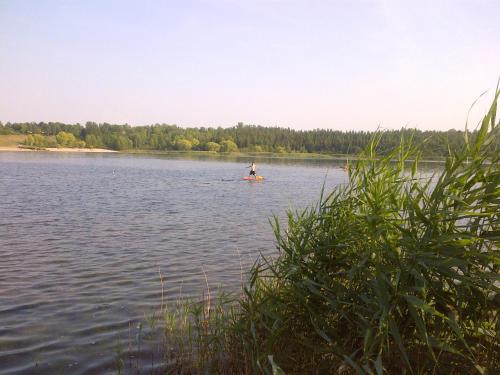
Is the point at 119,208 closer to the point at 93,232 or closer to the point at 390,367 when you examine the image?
the point at 93,232

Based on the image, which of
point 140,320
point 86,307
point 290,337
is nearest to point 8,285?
point 86,307

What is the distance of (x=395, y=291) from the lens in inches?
173

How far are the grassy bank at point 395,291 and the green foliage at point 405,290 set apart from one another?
13 millimetres

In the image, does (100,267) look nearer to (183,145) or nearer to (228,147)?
(228,147)

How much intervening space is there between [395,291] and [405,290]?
125 millimetres

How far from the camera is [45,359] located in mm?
7242

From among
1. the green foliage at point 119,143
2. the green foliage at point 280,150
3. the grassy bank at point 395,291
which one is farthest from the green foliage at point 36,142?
the grassy bank at point 395,291

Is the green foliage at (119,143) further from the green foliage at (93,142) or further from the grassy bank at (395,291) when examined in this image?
the grassy bank at (395,291)

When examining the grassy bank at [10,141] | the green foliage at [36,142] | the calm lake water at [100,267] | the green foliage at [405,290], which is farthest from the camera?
the green foliage at [36,142]

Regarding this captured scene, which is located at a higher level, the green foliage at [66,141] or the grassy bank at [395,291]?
the grassy bank at [395,291]

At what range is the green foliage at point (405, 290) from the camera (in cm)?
438

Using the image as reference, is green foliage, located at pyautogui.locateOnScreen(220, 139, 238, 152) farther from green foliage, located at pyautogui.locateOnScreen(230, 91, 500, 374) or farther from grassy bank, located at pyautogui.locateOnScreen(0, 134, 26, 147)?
green foliage, located at pyautogui.locateOnScreen(230, 91, 500, 374)

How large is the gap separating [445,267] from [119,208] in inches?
927

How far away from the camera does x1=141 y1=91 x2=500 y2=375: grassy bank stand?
4398 millimetres
